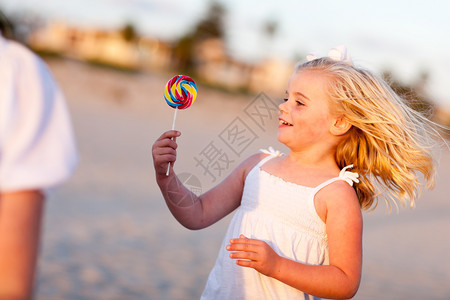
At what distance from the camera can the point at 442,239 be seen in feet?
40.5

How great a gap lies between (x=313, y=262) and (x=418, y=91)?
1249mm

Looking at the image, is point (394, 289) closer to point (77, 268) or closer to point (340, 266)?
point (77, 268)

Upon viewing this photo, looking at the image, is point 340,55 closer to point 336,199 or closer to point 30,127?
point 336,199

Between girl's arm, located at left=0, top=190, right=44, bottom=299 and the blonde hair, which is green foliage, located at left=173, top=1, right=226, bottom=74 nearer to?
the blonde hair

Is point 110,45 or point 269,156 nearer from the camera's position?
point 269,156

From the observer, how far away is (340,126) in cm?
258

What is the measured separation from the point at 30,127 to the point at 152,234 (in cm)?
749

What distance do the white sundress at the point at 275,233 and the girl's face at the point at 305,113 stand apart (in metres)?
0.21

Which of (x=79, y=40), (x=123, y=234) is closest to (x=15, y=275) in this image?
(x=123, y=234)

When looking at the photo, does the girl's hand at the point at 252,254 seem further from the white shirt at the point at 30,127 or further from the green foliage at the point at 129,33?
the green foliage at the point at 129,33

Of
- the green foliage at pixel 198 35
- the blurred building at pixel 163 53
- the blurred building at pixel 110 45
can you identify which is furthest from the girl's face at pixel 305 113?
the green foliage at pixel 198 35

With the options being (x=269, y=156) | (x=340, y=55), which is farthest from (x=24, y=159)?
(x=340, y=55)

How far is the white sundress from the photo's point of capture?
2.40 m

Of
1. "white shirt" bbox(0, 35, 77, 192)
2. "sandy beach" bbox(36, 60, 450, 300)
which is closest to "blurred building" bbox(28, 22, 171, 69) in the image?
"sandy beach" bbox(36, 60, 450, 300)
